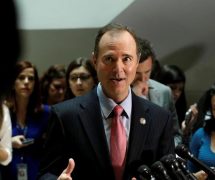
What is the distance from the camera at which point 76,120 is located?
1.35 m

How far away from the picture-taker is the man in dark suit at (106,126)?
1309mm

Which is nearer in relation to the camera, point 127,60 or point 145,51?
point 127,60

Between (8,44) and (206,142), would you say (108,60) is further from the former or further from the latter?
(206,142)

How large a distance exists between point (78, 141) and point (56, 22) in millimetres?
2678

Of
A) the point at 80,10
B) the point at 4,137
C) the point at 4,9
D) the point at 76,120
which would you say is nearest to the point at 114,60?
the point at 76,120

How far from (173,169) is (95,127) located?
1.06 ft

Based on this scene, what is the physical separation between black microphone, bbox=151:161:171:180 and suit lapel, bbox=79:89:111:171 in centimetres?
20

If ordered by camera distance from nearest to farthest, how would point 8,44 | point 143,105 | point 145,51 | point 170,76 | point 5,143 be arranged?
point 8,44
point 143,105
point 145,51
point 5,143
point 170,76

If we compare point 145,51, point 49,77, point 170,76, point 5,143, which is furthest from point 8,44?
point 170,76

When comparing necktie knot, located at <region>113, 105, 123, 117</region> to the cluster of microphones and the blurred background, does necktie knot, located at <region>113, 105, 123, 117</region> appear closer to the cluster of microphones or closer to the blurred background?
the cluster of microphones

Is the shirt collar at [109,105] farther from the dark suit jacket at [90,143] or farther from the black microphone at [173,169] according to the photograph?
the black microphone at [173,169]

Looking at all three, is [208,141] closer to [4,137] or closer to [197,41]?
[4,137]

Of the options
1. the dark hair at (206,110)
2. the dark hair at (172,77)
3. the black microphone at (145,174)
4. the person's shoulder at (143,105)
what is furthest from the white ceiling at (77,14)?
the black microphone at (145,174)

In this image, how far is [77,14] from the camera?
3.90 metres
